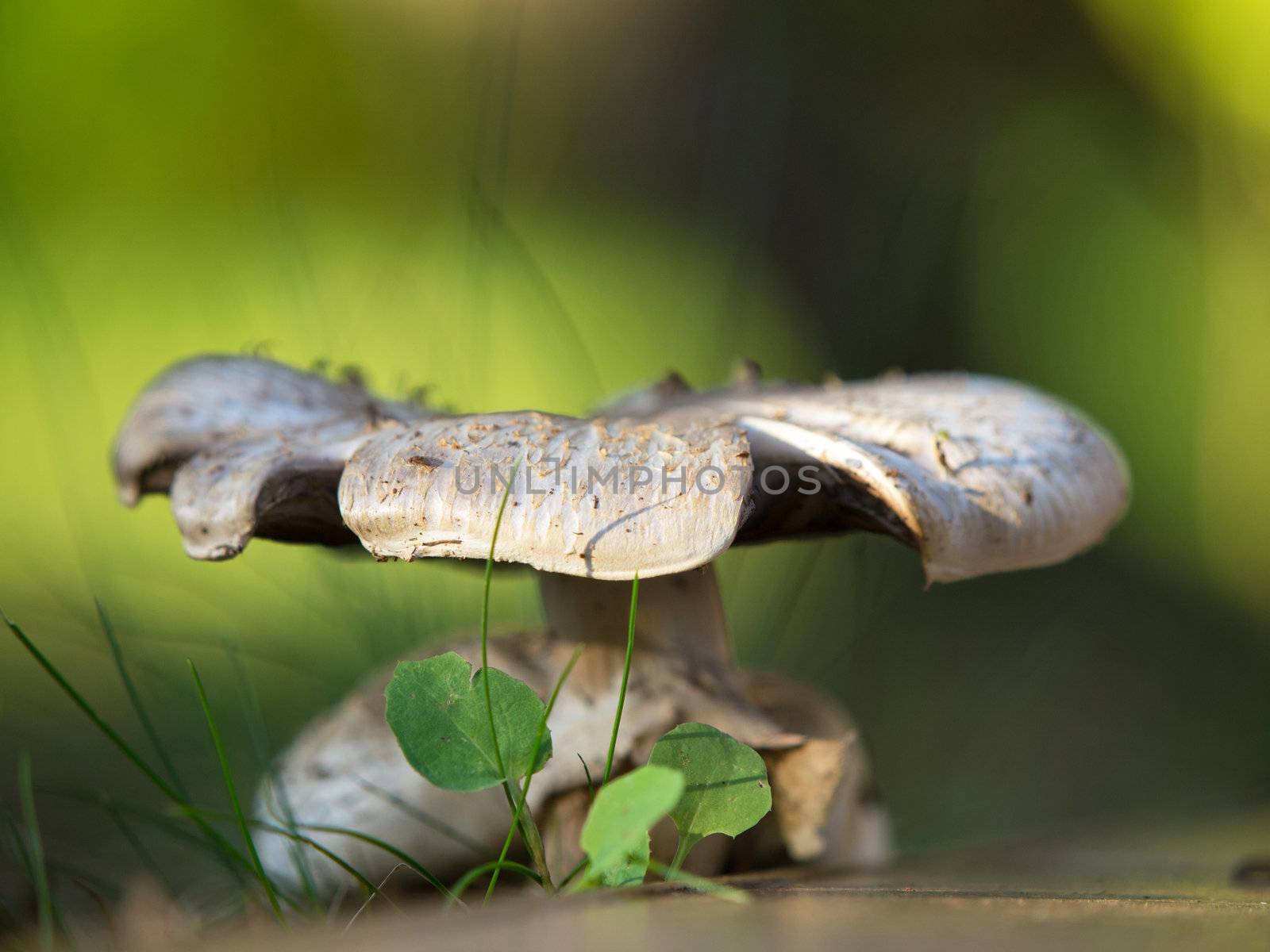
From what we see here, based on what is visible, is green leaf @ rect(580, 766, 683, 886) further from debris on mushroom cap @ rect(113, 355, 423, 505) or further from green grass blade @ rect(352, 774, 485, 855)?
debris on mushroom cap @ rect(113, 355, 423, 505)

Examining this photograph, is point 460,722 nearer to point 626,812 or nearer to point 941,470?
point 626,812

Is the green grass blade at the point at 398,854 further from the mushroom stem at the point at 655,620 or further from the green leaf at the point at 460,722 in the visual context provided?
the mushroom stem at the point at 655,620

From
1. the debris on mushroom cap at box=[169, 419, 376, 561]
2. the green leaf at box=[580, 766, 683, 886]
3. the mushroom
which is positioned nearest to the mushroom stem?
the mushroom

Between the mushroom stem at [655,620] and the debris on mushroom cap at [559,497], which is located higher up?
the debris on mushroom cap at [559,497]

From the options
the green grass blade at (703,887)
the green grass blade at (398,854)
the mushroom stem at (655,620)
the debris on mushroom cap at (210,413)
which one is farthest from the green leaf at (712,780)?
the debris on mushroom cap at (210,413)

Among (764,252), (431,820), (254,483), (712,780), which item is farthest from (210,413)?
(764,252)
